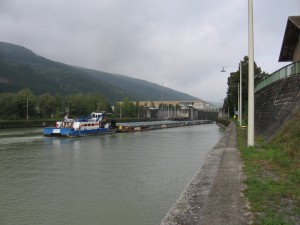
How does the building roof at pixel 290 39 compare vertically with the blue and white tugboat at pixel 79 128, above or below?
above

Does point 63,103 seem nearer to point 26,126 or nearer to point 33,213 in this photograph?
point 26,126

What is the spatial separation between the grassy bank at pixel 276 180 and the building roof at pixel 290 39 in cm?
1460

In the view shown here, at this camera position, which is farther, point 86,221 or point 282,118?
point 282,118

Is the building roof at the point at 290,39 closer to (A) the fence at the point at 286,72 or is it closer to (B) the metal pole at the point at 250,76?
(A) the fence at the point at 286,72

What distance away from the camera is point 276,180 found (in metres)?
10.9

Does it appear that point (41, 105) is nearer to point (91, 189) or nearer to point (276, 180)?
Result: point (91, 189)

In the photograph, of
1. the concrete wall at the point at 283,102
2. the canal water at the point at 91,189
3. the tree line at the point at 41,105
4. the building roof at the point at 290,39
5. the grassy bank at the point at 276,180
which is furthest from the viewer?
the tree line at the point at 41,105

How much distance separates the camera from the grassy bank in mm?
7559

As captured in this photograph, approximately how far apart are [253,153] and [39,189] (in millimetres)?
9523

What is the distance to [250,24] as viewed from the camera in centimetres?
1917

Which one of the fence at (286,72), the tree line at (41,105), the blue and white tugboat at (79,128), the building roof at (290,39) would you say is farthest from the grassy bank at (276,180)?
the tree line at (41,105)

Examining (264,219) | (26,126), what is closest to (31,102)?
(26,126)

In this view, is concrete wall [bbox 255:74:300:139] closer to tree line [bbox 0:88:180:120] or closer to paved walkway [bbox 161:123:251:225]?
paved walkway [bbox 161:123:251:225]

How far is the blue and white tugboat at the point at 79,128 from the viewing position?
176ft
